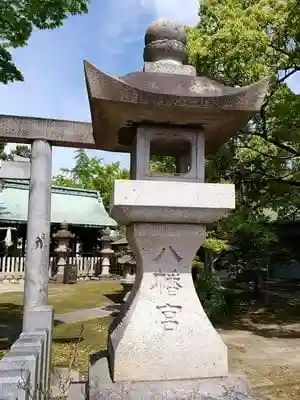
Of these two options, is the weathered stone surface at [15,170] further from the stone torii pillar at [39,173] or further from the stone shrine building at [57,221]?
the stone shrine building at [57,221]

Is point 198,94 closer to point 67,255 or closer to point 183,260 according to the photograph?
point 183,260

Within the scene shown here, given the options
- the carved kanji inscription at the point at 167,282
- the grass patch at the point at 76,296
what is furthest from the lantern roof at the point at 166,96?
the grass patch at the point at 76,296

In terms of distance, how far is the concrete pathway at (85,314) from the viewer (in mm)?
10062

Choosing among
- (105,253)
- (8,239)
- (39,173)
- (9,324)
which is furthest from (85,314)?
(105,253)

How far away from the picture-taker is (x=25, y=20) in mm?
6613

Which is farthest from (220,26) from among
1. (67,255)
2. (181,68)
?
(67,255)

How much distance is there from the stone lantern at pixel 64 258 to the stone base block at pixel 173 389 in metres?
16.6

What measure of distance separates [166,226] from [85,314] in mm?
8664

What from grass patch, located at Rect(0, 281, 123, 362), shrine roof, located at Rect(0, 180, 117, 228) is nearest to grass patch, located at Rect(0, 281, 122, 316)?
grass patch, located at Rect(0, 281, 123, 362)

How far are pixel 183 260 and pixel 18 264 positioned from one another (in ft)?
58.4

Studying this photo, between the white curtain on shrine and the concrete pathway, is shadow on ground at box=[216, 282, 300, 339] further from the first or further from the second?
the white curtain on shrine

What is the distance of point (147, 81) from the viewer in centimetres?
298

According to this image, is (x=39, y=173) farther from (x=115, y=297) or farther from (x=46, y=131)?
(x=115, y=297)

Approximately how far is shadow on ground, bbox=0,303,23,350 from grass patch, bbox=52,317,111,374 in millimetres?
830
